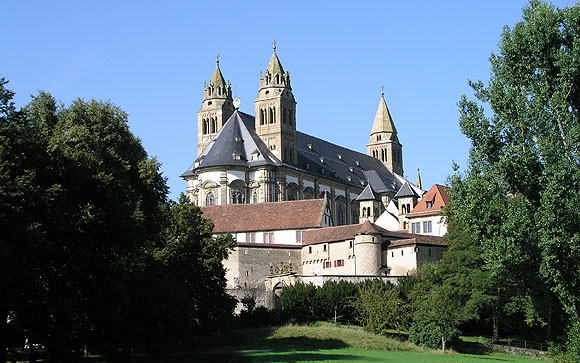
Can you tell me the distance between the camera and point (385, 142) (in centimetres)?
15400

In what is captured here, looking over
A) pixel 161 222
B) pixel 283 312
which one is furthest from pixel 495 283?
pixel 161 222

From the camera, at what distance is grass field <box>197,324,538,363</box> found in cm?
4234

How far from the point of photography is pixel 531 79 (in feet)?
107

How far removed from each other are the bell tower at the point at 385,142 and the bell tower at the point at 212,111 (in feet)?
121

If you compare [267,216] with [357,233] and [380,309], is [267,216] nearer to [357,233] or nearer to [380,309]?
[357,233]

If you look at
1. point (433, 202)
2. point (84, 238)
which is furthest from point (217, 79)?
point (84, 238)

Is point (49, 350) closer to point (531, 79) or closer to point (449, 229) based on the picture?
point (531, 79)

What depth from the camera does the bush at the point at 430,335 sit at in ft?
169

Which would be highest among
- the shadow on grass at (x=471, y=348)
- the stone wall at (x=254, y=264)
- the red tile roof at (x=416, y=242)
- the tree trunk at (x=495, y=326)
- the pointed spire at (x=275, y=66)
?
the pointed spire at (x=275, y=66)

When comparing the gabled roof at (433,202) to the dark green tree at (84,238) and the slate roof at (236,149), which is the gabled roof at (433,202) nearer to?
the slate roof at (236,149)

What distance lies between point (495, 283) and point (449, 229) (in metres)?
10.6

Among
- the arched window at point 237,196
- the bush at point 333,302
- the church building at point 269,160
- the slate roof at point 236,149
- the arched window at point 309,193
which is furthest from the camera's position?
the arched window at point 309,193

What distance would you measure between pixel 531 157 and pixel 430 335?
23.4 meters

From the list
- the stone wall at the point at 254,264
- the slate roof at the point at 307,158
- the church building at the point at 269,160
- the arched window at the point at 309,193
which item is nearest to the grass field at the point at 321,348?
the stone wall at the point at 254,264
